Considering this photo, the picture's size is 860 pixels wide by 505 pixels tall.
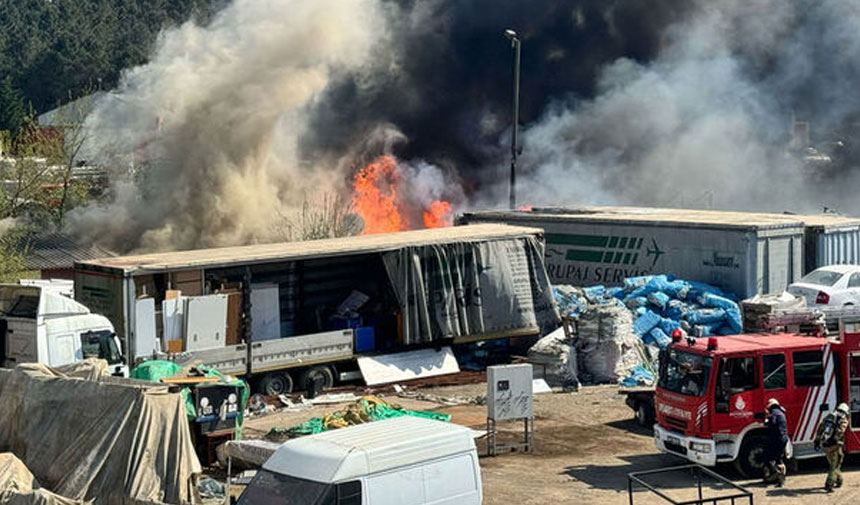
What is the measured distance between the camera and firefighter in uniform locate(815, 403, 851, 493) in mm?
17141

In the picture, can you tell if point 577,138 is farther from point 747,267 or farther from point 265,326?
point 265,326

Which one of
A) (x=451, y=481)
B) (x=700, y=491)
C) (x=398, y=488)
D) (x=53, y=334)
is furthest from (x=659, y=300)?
(x=398, y=488)

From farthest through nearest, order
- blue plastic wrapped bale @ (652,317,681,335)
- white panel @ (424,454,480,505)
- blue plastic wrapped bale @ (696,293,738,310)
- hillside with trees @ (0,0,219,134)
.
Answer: hillside with trees @ (0,0,219,134), blue plastic wrapped bale @ (696,293,738,310), blue plastic wrapped bale @ (652,317,681,335), white panel @ (424,454,480,505)

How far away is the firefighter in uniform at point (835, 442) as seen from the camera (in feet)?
56.2

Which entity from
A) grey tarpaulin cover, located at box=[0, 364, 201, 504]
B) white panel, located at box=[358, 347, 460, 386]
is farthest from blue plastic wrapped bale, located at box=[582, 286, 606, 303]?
grey tarpaulin cover, located at box=[0, 364, 201, 504]

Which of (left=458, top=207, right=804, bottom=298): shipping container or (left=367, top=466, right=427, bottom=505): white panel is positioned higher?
(left=458, top=207, right=804, bottom=298): shipping container

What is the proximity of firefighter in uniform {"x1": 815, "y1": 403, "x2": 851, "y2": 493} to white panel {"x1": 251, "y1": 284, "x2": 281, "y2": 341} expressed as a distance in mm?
11663

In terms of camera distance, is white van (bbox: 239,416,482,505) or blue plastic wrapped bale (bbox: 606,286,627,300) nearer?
white van (bbox: 239,416,482,505)

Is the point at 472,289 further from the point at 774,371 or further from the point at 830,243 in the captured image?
the point at 774,371

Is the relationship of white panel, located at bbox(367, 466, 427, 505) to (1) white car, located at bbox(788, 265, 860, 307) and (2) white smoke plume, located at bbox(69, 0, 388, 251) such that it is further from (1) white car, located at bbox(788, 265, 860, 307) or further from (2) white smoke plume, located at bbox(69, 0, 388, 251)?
(2) white smoke plume, located at bbox(69, 0, 388, 251)

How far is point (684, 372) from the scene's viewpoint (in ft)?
59.4

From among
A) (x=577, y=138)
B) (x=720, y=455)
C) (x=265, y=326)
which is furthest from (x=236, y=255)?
(x=577, y=138)

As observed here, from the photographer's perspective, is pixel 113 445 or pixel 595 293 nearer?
pixel 113 445

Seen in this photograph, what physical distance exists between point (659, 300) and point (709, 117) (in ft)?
95.4
